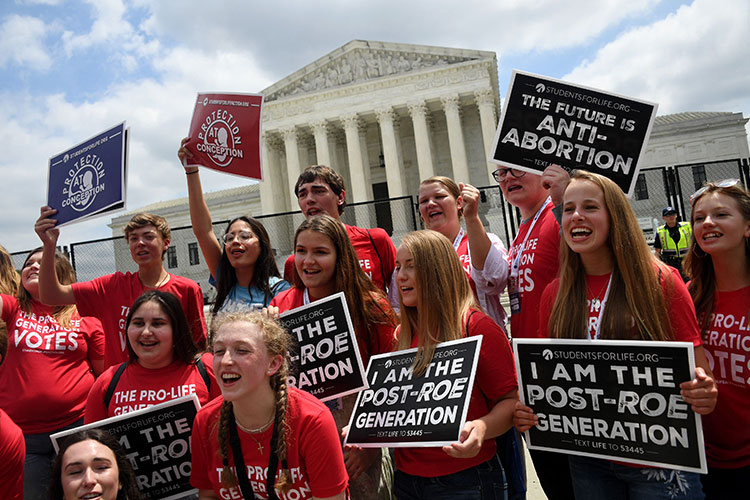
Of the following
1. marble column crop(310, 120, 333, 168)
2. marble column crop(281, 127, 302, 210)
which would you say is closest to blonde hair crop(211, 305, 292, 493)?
marble column crop(310, 120, 333, 168)

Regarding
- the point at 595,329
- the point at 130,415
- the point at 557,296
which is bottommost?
the point at 130,415

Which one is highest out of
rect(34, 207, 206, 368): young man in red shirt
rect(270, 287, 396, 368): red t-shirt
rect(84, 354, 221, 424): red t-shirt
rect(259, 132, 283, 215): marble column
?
rect(259, 132, 283, 215): marble column

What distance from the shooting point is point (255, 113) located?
16.4ft

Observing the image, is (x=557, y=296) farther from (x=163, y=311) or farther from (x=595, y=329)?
(x=163, y=311)

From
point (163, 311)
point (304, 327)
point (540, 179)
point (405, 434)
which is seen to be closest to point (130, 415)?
point (163, 311)

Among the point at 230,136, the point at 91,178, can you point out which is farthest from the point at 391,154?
the point at 91,178

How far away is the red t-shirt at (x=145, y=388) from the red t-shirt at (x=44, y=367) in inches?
45.6

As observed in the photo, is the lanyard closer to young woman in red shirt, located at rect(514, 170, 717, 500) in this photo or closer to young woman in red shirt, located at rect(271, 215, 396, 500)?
young woman in red shirt, located at rect(271, 215, 396, 500)

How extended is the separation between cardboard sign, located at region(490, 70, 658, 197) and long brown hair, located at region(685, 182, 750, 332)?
0.62 meters

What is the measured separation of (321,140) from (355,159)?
3585 millimetres

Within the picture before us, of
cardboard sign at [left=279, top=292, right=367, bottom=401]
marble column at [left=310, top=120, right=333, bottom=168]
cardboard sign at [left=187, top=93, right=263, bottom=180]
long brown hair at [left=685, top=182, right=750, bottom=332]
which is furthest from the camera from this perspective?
marble column at [left=310, top=120, right=333, bottom=168]

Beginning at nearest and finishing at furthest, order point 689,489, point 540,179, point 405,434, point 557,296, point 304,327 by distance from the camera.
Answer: point 689,489 < point 405,434 < point 557,296 < point 304,327 < point 540,179

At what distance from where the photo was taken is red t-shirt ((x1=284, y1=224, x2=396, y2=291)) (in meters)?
4.16

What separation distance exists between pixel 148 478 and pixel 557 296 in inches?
101
